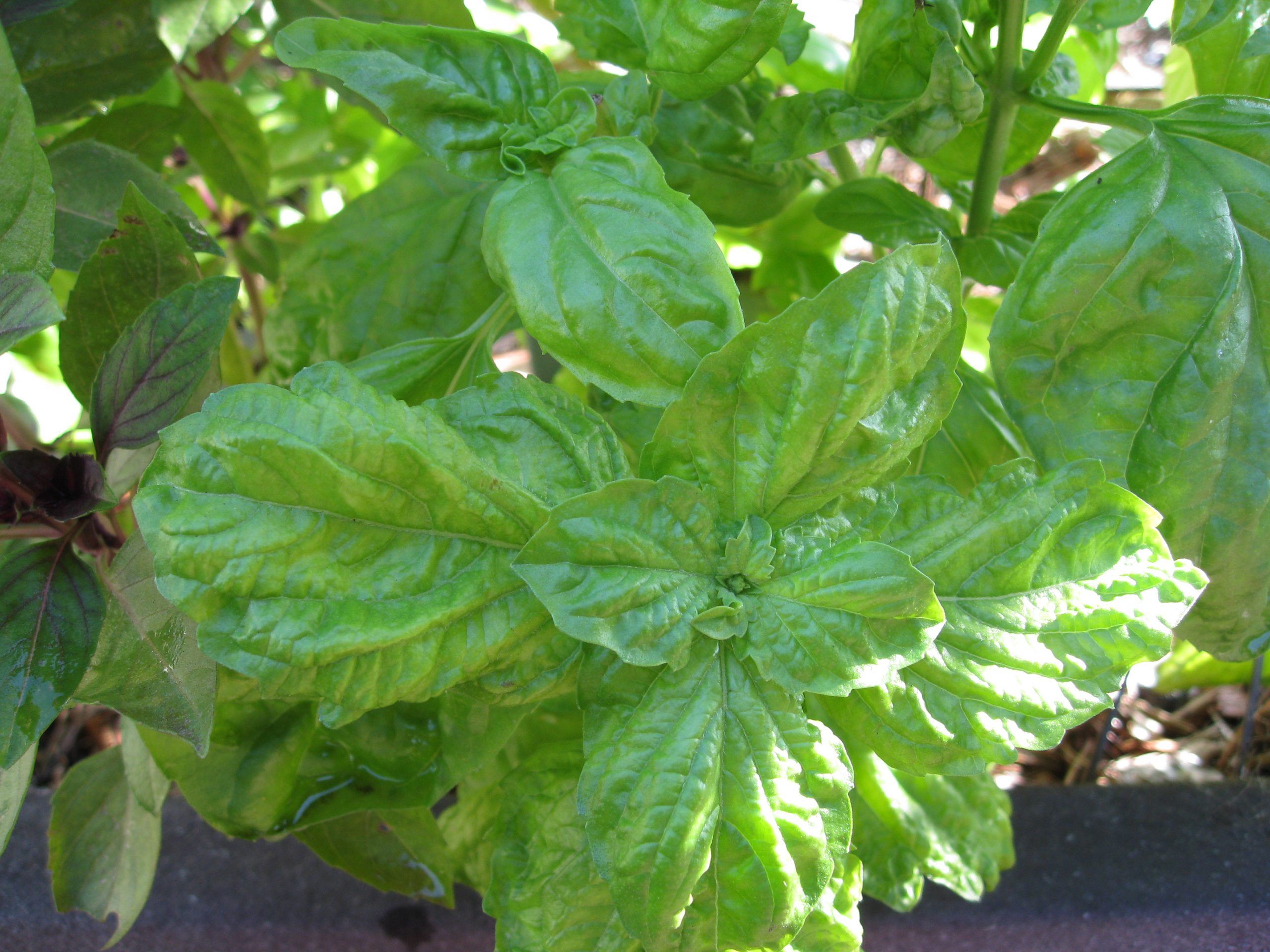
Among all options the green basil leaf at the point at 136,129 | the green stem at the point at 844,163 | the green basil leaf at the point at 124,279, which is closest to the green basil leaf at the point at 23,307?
the green basil leaf at the point at 124,279

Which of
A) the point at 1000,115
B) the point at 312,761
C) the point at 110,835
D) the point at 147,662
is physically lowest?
the point at 110,835

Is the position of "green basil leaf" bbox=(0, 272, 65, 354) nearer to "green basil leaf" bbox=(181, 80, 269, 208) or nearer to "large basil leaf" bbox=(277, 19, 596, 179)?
"large basil leaf" bbox=(277, 19, 596, 179)

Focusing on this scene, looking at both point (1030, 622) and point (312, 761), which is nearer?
point (1030, 622)

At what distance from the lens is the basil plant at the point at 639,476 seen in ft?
1.70

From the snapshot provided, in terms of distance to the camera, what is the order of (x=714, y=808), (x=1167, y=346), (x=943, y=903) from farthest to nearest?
1. (x=943, y=903)
2. (x=1167, y=346)
3. (x=714, y=808)

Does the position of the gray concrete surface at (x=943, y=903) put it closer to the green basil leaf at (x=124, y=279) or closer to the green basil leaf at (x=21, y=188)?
the green basil leaf at (x=124, y=279)

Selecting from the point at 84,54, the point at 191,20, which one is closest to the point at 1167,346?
the point at 191,20

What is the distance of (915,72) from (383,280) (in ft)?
1.50

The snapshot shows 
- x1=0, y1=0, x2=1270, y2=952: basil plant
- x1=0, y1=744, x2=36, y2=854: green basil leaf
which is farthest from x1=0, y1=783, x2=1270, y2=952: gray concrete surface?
x1=0, y1=744, x2=36, y2=854: green basil leaf

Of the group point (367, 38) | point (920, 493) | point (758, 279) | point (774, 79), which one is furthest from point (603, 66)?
point (920, 493)

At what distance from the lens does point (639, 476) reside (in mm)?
605

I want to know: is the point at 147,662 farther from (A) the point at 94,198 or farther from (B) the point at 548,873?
(A) the point at 94,198

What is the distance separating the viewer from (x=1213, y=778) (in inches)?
44.8

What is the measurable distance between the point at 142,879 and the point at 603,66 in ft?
5.83
